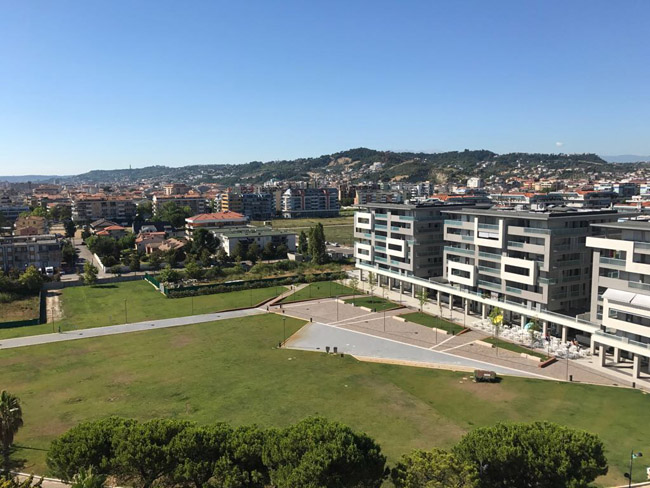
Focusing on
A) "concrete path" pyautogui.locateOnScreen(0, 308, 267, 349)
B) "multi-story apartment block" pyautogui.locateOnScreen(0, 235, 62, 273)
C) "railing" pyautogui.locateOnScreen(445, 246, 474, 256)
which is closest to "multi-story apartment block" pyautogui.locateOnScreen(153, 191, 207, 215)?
"multi-story apartment block" pyautogui.locateOnScreen(0, 235, 62, 273)

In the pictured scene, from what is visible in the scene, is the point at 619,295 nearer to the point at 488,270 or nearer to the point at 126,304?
the point at 488,270

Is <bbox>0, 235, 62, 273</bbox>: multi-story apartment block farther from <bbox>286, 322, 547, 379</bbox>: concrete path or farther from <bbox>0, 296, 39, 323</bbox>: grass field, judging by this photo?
<bbox>286, 322, 547, 379</bbox>: concrete path

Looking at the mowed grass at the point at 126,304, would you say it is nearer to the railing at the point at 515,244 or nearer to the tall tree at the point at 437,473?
the railing at the point at 515,244

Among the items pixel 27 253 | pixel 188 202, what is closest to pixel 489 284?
pixel 27 253

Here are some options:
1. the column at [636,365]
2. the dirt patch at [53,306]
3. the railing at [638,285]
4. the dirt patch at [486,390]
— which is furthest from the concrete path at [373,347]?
the dirt patch at [53,306]

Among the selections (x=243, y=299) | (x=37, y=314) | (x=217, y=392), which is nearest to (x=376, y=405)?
(x=217, y=392)

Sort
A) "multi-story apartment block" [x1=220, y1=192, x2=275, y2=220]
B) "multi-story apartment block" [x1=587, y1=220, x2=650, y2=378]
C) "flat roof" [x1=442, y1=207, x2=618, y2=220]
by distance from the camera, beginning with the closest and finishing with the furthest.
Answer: "multi-story apartment block" [x1=587, y1=220, x2=650, y2=378]
"flat roof" [x1=442, y1=207, x2=618, y2=220]
"multi-story apartment block" [x1=220, y1=192, x2=275, y2=220]
